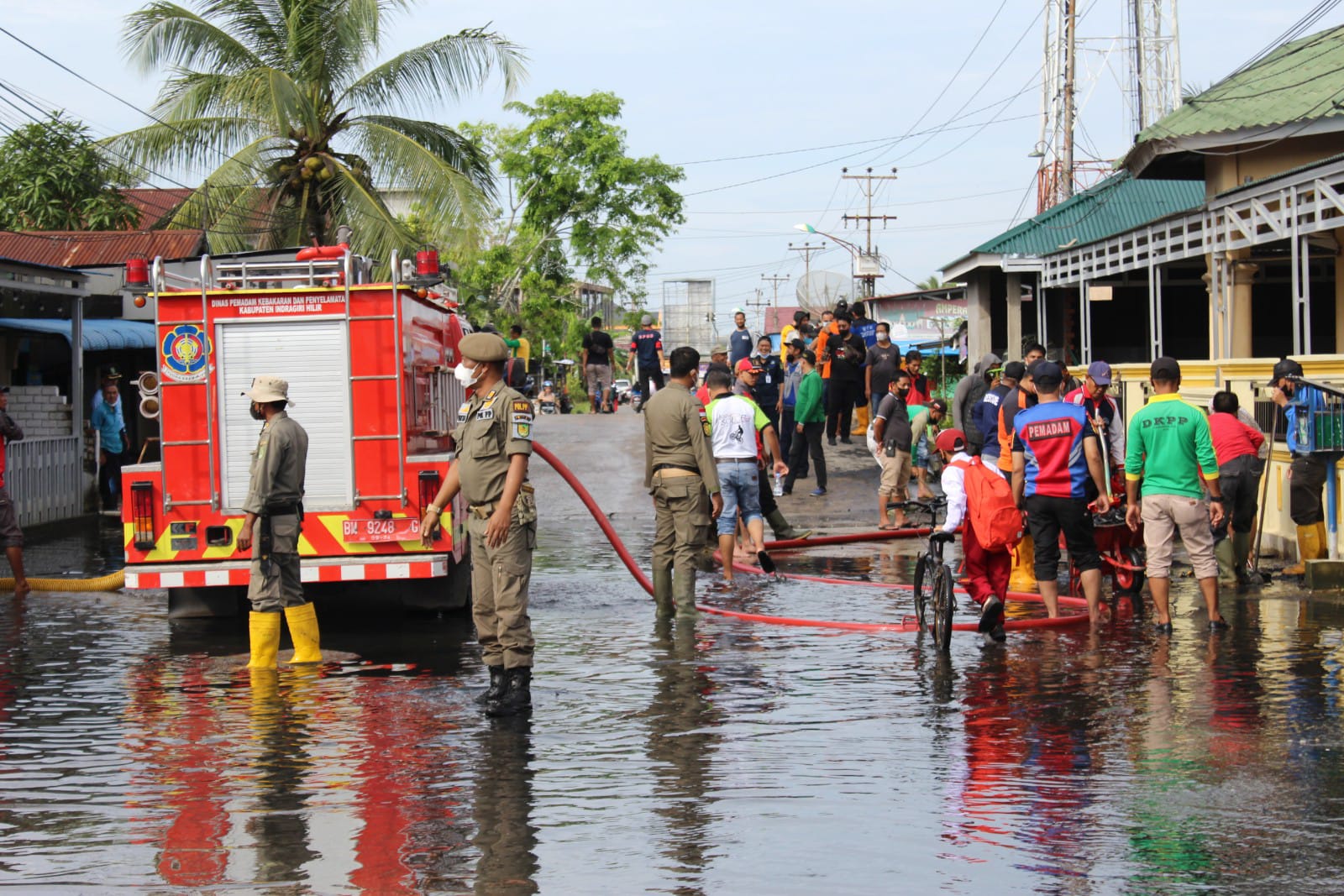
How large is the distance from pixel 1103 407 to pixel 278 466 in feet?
24.1

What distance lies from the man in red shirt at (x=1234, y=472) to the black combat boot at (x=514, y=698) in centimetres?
673

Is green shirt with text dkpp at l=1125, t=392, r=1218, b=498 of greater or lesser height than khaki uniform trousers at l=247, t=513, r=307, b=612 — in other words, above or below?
above

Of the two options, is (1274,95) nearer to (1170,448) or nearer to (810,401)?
(810,401)

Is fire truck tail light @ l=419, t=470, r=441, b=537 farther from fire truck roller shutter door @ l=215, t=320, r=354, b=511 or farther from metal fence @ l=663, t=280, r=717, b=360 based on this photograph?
metal fence @ l=663, t=280, r=717, b=360

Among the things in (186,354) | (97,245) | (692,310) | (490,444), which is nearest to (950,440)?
(490,444)

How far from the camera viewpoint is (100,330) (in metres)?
25.1

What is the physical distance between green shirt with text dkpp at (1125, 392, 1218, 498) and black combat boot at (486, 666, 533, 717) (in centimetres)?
478

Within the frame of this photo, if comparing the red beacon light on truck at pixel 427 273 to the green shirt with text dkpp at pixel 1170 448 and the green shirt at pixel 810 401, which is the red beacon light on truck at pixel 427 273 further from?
the green shirt at pixel 810 401

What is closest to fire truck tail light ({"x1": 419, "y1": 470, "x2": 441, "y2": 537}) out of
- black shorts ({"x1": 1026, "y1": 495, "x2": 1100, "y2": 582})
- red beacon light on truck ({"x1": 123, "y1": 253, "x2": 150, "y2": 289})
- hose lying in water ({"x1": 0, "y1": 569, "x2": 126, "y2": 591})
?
red beacon light on truck ({"x1": 123, "y1": 253, "x2": 150, "y2": 289})

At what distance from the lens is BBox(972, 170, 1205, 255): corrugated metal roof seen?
30.6m

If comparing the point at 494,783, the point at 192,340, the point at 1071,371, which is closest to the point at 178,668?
the point at 192,340

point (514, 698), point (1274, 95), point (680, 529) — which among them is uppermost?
point (1274, 95)

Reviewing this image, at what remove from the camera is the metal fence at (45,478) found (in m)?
19.1

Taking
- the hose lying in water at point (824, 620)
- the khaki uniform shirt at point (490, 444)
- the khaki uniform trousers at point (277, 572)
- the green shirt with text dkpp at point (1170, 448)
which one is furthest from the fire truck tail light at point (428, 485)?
the green shirt with text dkpp at point (1170, 448)
